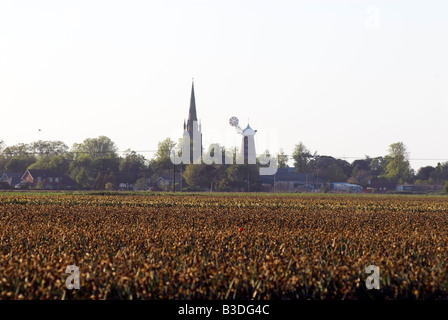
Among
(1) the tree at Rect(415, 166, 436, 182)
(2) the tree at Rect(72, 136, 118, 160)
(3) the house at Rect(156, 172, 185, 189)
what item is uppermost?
(2) the tree at Rect(72, 136, 118, 160)

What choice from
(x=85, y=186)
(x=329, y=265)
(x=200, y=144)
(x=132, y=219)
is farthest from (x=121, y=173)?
(x=329, y=265)

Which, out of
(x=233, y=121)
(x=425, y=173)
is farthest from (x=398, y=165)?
(x=233, y=121)

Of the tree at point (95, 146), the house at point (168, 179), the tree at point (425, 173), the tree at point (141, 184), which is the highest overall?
the tree at point (95, 146)

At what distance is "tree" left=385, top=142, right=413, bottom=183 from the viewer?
160 meters

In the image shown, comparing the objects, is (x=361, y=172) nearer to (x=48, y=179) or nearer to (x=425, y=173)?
(x=425, y=173)

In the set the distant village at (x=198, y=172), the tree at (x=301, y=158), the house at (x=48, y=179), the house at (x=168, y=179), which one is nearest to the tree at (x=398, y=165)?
the distant village at (x=198, y=172)

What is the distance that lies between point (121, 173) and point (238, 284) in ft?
445

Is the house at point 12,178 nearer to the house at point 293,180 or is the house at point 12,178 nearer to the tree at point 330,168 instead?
the house at point 293,180

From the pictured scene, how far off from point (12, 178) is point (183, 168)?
46.0m

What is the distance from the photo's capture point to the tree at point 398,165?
16012cm

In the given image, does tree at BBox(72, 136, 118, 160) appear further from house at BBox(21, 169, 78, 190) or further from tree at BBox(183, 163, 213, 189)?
tree at BBox(183, 163, 213, 189)

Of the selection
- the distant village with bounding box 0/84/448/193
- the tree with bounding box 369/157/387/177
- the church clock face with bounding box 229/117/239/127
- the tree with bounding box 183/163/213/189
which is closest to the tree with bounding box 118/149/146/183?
the distant village with bounding box 0/84/448/193

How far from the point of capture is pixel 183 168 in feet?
483

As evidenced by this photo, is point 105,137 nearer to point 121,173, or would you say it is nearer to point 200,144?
point 200,144
